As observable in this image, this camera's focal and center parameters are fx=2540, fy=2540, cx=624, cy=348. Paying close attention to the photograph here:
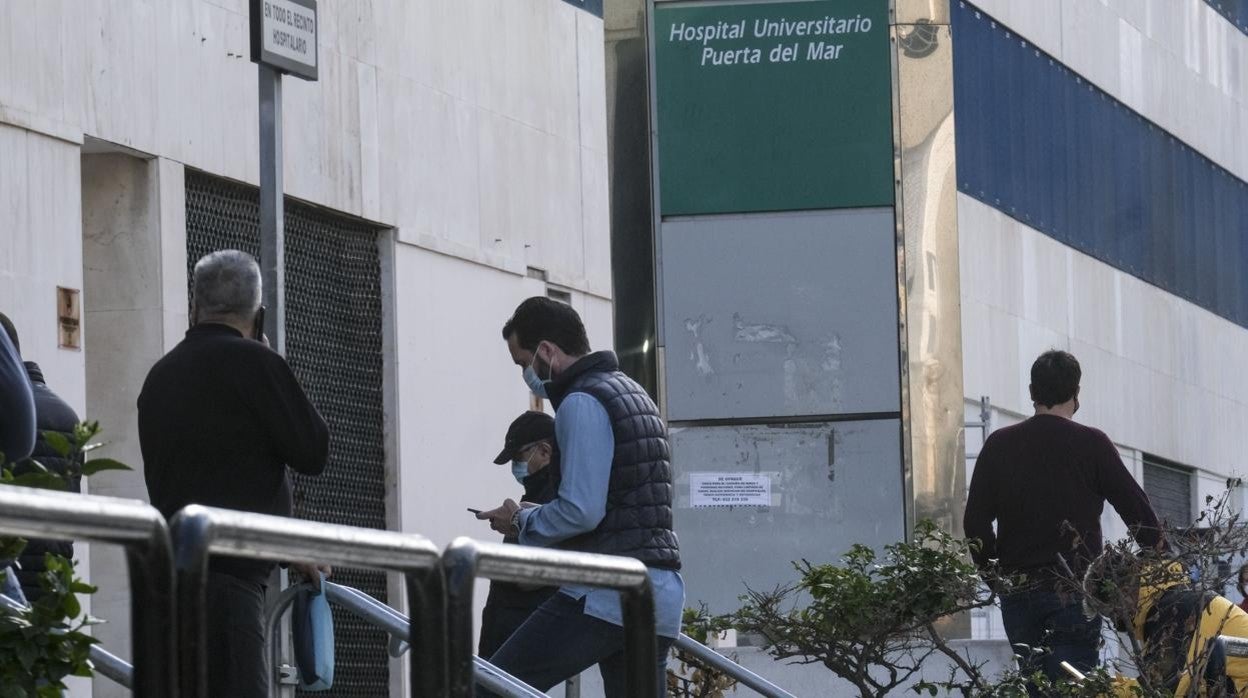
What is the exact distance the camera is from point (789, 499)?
423 inches

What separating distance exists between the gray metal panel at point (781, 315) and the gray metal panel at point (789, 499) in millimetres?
104

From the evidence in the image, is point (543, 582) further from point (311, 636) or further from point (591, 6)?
point (591, 6)

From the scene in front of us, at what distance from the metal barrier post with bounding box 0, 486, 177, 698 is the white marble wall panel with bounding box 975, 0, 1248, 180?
1944 centimetres

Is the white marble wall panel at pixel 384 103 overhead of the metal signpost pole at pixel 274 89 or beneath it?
overhead

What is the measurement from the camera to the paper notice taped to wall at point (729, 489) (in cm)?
1070

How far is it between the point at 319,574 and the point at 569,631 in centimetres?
90

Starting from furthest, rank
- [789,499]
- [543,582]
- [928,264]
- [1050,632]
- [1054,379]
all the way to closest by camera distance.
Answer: [928,264]
[789,499]
[1054,379]
[1050,632]
[543,582]

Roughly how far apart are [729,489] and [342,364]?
12.7 feet

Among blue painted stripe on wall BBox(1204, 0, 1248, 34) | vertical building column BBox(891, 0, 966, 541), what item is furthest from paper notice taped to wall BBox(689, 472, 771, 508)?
blue painted stripe on wall BBox(1204, 0, 1248, 34)

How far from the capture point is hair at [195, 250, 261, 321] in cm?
632

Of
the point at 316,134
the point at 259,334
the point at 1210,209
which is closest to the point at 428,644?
the point at 259,334

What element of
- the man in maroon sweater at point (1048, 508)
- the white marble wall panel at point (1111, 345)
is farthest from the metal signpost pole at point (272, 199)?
the white marble wall panel at point (1111, 345)

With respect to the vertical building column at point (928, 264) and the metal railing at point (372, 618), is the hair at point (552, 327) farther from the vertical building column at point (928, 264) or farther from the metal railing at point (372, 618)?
the vertical building column at point (928, 264)

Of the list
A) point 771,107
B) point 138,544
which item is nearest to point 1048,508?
point 771,107
